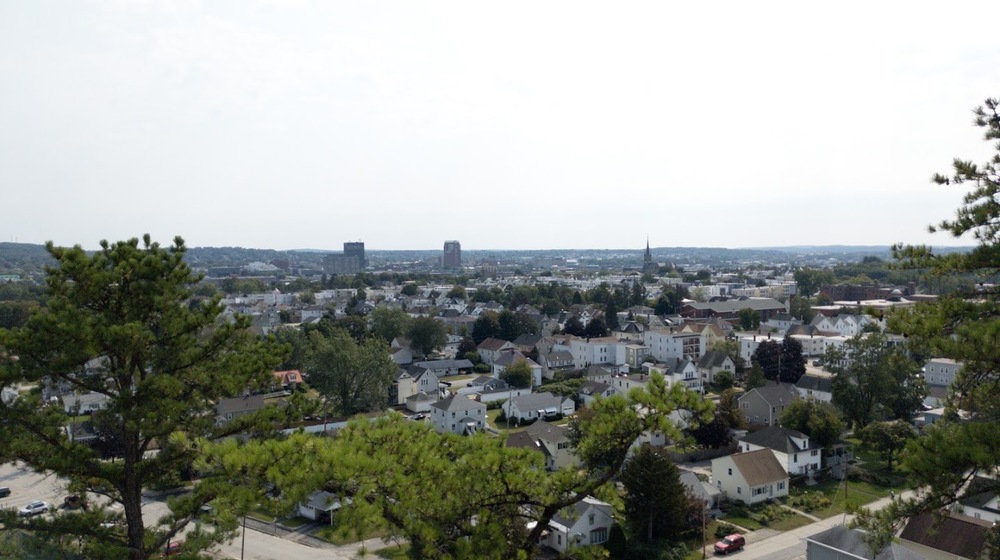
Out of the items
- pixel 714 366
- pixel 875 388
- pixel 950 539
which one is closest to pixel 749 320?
pixel 714 366

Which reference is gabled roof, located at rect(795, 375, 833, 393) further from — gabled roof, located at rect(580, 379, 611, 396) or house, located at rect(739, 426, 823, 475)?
gabled roof, located at rect(580, 379, 611, 396)

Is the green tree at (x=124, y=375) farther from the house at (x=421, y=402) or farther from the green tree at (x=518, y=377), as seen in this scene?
the green tree at (x=518, y=377)

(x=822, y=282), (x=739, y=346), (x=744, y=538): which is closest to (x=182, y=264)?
(x=744, y=538)

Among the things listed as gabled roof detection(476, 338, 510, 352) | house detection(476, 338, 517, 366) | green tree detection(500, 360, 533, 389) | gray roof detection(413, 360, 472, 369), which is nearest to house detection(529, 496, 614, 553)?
green tree detection(500, 360, 533, 389)

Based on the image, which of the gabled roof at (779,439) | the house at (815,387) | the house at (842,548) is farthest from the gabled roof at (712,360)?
the house at (842,548)

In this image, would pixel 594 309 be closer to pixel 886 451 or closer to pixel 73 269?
pixel 886 451

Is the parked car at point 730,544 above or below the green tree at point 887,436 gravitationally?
below

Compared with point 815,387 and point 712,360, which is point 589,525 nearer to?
point 815,387
